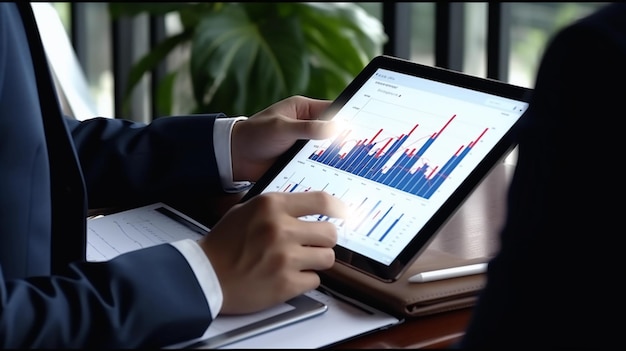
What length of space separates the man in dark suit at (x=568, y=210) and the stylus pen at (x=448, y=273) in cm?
29

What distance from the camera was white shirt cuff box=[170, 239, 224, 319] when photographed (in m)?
0.89

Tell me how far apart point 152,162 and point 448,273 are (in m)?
0.51

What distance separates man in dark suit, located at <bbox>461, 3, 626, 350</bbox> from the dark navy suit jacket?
1.03ft

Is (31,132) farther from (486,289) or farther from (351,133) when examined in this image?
(486,289)

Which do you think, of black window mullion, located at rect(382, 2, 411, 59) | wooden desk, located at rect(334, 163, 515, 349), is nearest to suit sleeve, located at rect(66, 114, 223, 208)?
wooden desk, located at rect(334, 163, 515, 349)

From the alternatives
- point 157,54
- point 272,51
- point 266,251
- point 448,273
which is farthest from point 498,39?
point 266,251

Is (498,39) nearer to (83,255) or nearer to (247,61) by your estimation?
(247,61)

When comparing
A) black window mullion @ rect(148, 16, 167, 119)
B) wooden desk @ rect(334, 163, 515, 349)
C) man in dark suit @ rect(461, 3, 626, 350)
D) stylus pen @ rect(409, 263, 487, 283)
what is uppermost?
man in dark suit @ rect(461, 3, 626, 350)

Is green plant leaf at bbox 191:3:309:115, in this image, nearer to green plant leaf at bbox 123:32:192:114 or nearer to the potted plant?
the potted plant

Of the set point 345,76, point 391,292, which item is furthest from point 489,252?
point 345,76

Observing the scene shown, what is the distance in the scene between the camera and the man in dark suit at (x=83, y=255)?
84 centimetres

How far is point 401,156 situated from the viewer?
105 centimetres

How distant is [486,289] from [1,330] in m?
0.42

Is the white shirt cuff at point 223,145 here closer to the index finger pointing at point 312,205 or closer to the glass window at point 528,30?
the index finger pointing at point 312,205
